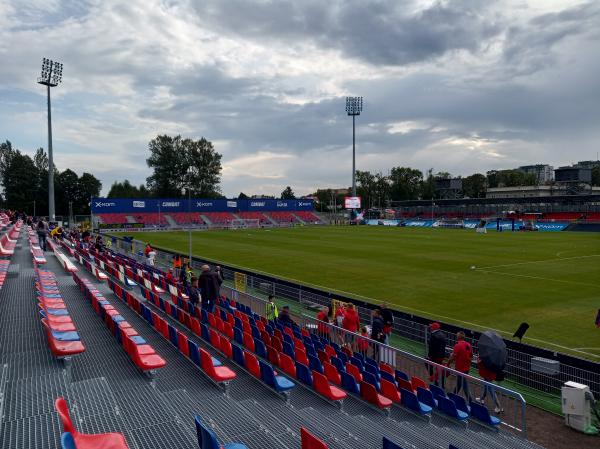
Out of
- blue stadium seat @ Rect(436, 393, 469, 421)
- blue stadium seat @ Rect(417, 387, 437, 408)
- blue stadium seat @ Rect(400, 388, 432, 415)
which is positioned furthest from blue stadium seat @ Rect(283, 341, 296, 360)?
blue stadium seat @ Rect(436, 393, 469, 421)

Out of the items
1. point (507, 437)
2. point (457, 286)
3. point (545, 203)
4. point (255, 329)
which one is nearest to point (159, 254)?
point (457, 286)

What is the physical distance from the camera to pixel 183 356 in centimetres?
929

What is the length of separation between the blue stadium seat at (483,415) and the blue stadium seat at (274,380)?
3387mm

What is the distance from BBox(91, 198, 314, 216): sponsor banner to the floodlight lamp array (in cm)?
2137

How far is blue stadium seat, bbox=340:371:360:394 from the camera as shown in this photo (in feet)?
27.4

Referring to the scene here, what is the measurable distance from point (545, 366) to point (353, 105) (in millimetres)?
85450

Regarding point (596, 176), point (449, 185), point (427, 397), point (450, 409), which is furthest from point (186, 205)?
point (596, 176)

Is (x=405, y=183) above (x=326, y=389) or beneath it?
above

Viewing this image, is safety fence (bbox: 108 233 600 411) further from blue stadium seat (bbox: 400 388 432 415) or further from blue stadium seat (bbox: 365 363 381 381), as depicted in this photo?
blue stadium seat (bbox: 400 388 432 415)

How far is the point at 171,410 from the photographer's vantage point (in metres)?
6.65

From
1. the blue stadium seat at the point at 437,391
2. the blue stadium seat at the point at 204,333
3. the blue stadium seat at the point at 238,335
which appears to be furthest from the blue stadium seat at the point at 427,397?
the blue stadium seat at the point at 204,333

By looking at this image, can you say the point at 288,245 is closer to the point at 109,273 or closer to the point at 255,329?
the point at 109,273

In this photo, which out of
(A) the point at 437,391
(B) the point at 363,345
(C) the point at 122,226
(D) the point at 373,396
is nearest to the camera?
(D) the point at 373,396

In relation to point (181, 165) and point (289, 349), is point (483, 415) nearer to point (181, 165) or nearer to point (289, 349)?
point (289, 349)
